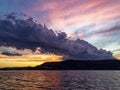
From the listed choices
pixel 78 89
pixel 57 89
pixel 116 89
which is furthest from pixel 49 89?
pixel 116 89

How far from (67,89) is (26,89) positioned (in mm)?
15905

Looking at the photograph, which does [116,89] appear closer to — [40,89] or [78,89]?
[78,89]

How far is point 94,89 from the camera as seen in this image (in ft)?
323

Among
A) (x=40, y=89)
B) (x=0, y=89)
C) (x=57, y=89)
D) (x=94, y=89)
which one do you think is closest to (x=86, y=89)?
(x=94, y=89)

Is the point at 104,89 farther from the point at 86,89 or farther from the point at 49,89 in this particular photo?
the point at 49,89

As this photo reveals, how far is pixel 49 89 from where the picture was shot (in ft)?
326

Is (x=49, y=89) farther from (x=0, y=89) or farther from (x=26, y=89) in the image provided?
(x=0, y=89)

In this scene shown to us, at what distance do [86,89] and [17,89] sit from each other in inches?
1057

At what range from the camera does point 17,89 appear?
98.2 metres

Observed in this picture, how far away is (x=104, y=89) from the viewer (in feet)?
321

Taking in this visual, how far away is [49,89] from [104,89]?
70.2 feet

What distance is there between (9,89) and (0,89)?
3371mm

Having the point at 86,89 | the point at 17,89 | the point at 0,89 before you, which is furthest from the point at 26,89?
the point at 86,89

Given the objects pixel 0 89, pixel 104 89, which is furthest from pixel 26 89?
pixel 104 89
